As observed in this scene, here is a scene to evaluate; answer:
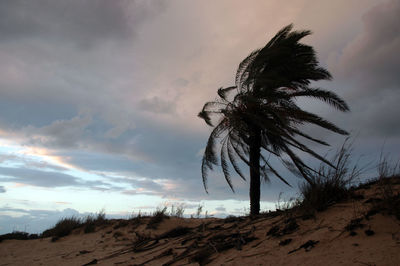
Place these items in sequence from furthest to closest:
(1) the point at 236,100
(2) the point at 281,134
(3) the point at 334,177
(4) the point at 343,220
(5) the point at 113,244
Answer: (1) the point at 236,100 → (2) the point at 281,134 → (5) the point at 113,244 → (3) the point at 334,177 → (4) the point at 343,220

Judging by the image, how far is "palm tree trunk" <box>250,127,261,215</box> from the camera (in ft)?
37.0

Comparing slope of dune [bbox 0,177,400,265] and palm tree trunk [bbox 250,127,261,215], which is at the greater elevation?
palm tree trunk [bbox 250,127,261,215]

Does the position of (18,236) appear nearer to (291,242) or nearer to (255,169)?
(255,169)

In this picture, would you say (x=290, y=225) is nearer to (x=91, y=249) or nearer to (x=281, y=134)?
(x=281, y=134)

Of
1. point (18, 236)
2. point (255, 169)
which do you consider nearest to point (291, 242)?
point (255, 169)

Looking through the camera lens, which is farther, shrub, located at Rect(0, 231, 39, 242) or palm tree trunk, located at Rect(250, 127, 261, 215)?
shrub, located at Rect(0, 231, 39, 242)

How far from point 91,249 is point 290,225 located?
6.77m

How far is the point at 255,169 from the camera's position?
1136cm

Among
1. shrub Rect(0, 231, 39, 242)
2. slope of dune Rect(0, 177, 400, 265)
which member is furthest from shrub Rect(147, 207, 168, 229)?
shrub Rect(0, 231, 39, 242)

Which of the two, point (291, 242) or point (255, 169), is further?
point (255, 169)

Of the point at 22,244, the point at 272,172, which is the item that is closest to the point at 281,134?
the point at 272,172

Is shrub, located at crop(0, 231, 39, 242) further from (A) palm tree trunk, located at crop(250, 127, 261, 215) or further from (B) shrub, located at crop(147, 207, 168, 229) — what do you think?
(A) palm tree trunk, located at crop(250, 127, 261, 215)

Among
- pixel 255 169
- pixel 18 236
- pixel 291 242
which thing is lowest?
pixel 18 236

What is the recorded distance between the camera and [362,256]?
3547 mm
